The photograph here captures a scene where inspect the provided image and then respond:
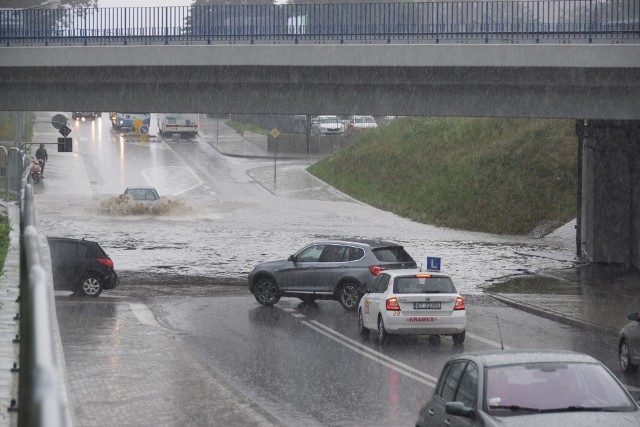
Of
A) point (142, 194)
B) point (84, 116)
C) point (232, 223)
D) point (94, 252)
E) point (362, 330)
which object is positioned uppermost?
point (84, 116)

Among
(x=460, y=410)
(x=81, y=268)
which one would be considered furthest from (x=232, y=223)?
(x=460, y=410)

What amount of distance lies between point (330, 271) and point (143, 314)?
4518 millimetres

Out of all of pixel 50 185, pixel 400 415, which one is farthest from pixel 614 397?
pixel 50 185

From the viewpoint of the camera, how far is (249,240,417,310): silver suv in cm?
2561

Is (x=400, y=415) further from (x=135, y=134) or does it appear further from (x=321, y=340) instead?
(x=135, y=134)

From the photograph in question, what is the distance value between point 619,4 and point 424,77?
5.19 meters

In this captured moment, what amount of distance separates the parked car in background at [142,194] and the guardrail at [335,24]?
67.3 ft

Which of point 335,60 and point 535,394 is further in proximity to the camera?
point 335,60

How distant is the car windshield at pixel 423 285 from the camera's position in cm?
2048

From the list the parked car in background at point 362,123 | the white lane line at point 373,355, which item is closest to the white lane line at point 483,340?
the white lane line at point 373,355

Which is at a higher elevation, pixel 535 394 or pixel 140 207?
pixel 535 394

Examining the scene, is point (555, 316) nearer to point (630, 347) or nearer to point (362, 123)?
point (630, 347)

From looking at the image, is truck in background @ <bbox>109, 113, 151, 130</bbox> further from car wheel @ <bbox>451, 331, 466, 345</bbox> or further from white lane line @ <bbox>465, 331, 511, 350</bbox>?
car wheel @ <bbox>451, 331, 466, 345</bbox>

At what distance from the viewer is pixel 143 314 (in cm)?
2436
